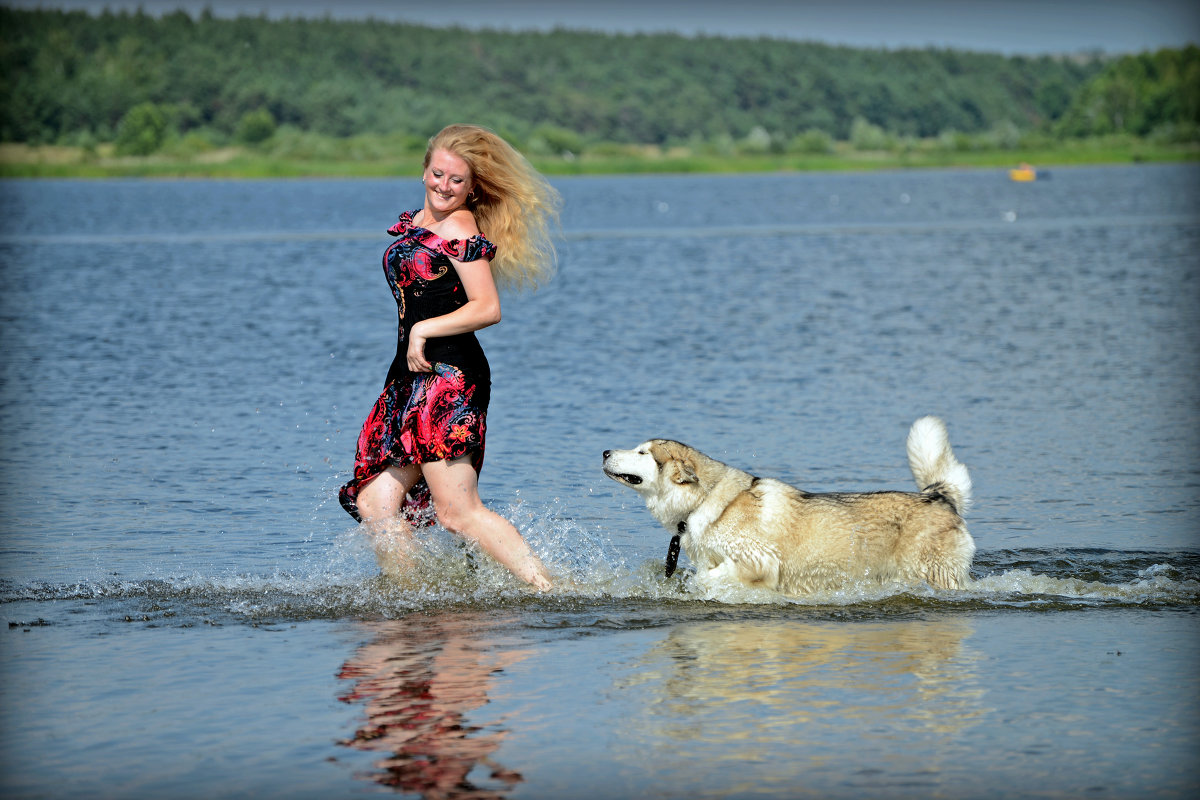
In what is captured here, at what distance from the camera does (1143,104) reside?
125375 mm

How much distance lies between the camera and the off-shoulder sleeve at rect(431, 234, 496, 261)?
A: 6.43 metres

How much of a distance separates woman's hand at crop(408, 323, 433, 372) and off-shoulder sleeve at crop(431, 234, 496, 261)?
376 mm

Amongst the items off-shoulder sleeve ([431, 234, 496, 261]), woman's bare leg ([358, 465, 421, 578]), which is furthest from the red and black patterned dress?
woman's bare leg ([358, 465, 421, 578])

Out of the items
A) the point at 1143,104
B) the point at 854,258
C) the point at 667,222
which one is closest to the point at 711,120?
the point at 1143,104

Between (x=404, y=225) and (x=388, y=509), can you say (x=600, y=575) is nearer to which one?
(x=388, y=509)

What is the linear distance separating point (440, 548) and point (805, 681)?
235cm

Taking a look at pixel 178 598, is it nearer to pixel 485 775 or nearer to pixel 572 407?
pixel 485 775

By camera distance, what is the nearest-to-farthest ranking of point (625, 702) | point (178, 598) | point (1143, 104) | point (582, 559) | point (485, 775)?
point (485, 775) < point (625, 702) < point (178, 598) < point (582, 559) < point (1143, 104)

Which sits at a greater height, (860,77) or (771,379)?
(860,77)

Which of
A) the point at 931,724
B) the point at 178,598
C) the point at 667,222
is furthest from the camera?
the point at 667,222

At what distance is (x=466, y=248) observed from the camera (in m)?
6.45

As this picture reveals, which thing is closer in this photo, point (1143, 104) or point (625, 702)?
point (625, 702)

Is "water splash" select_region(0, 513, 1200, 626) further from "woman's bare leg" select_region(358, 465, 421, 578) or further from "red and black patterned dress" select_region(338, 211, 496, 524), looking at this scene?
"red and black patterned dress" select_region(338, 211, 496, 524)

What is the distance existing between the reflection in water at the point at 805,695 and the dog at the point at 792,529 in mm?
434
